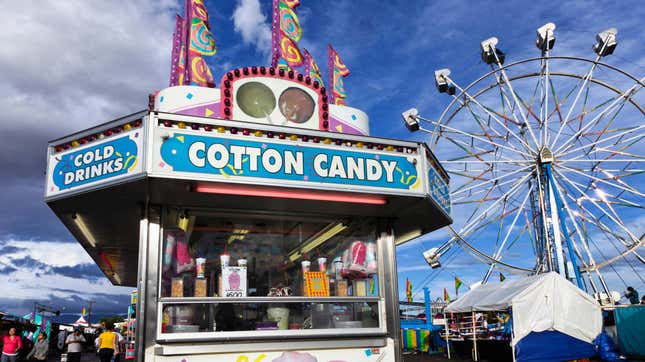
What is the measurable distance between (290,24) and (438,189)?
3659mm

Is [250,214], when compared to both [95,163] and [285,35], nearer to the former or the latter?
[95,163]

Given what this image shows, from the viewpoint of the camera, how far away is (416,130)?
2417 cm

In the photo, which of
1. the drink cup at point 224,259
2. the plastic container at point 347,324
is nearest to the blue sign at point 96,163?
the drink cup at point 224,259

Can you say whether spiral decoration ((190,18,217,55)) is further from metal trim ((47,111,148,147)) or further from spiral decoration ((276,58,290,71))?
metal trim ((47,111,148,147))

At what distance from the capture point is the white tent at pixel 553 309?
48.0ft

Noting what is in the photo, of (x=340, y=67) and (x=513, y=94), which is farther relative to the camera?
(x=513, y=94)

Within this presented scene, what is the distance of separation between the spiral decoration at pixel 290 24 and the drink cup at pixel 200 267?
13.3 feet

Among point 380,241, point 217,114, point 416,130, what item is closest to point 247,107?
point 217,114

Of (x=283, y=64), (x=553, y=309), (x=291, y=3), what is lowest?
(x=553, y=309)

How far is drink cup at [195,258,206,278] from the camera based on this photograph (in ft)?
19.7

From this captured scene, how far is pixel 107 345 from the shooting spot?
11.0 metres

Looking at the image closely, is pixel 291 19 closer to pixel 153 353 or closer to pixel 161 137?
pixel 161 137

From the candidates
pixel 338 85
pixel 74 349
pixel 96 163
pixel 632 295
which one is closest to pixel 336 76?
pixel 338 85

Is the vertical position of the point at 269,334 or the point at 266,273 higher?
the point at 266,273
